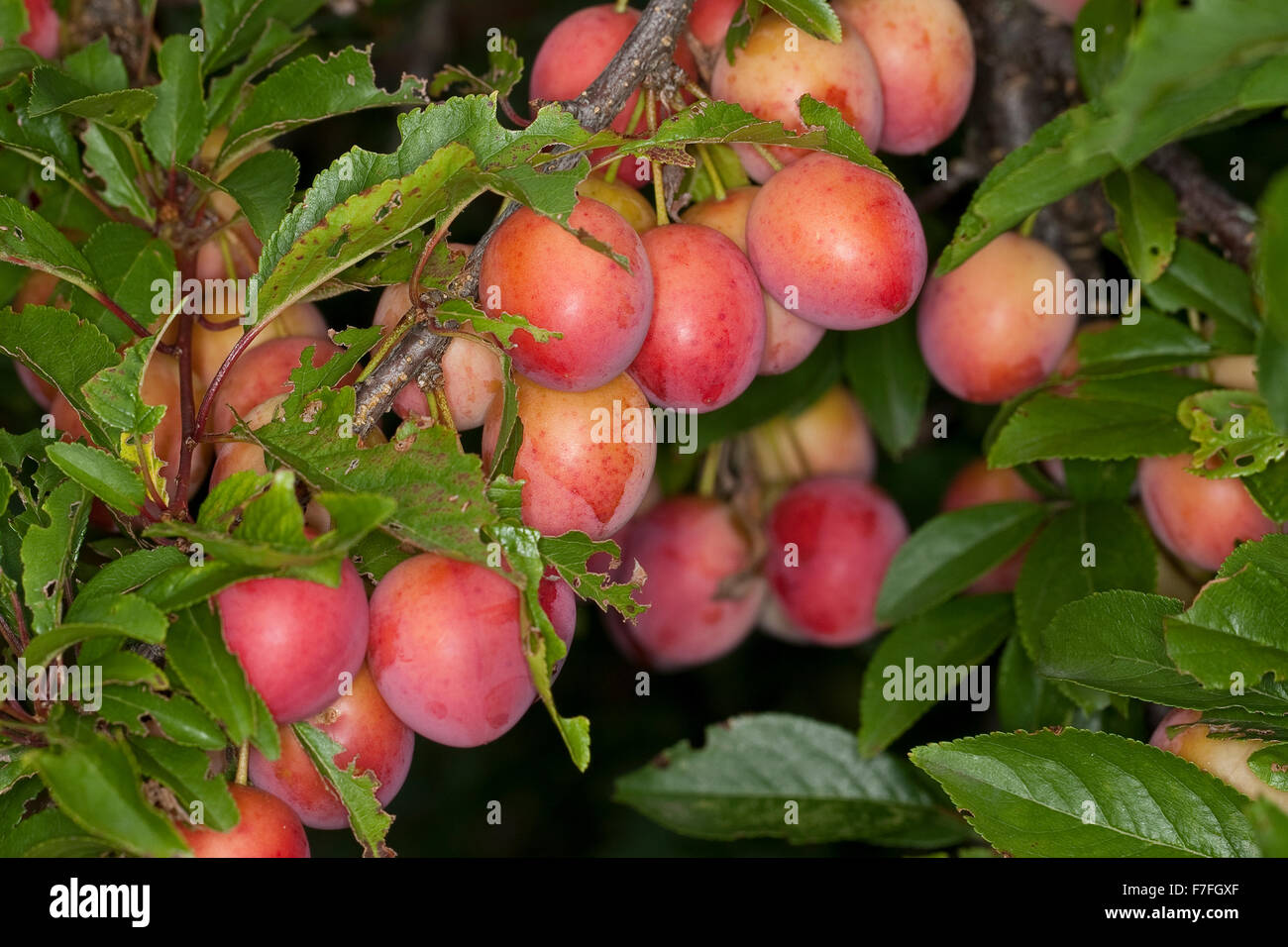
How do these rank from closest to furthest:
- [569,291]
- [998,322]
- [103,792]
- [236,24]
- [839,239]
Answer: [103,792]
[569,291]
[839,239]
[236,24]
[998,322]

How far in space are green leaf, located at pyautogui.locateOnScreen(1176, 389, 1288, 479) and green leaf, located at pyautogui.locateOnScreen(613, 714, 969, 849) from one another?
561 millimetres

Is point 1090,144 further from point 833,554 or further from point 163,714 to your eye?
point 833,554

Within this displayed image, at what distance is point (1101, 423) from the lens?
1068 mm

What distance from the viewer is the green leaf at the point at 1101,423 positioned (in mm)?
1033

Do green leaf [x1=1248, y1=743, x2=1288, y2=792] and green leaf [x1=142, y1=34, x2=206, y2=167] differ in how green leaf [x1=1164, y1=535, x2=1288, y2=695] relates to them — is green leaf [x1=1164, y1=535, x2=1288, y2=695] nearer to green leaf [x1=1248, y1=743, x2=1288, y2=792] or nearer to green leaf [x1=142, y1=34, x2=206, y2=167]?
green leaf [x1=1248, y1=743, x2=1288, y2=792]

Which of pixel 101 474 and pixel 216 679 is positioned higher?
pixel 101 474

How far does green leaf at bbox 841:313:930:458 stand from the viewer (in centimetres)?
141

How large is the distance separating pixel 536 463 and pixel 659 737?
3.72ft

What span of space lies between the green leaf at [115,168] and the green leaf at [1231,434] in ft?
3.16

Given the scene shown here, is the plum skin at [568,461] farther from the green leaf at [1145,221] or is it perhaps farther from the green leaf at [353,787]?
the green leaf at [1145,221]

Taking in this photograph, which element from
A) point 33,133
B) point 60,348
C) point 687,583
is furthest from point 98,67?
point 687,583

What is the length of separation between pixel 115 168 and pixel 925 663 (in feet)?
3.05

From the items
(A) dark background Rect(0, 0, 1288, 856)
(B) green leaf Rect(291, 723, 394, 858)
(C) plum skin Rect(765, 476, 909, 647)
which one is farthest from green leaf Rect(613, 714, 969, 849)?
(B) green leaf Rect(291, 723, 394, 858)

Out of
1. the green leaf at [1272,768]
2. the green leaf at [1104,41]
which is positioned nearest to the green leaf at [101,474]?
the green leaf at [1272,768]
